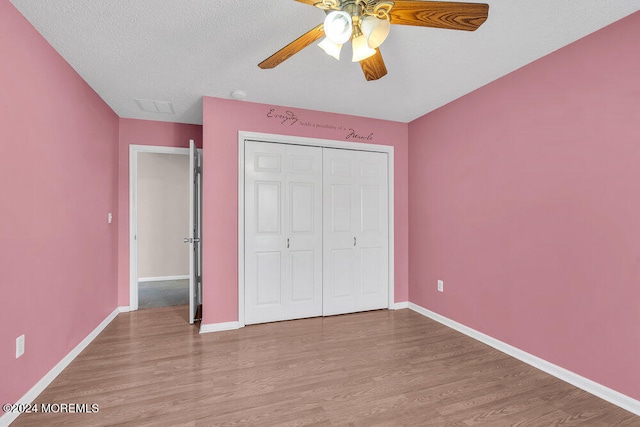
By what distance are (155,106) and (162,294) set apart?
9.44 ft

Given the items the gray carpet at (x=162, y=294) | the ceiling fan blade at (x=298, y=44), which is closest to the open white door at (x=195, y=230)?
the gray carpet at (x=162, y=294)

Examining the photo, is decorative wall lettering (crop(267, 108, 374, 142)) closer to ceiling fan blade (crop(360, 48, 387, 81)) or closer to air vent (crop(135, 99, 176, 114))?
air vent (crop(135, 99, 176, 114))

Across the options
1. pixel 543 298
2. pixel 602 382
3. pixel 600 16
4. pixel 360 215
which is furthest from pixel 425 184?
pixel 602 382

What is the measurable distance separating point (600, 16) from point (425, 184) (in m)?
2.06

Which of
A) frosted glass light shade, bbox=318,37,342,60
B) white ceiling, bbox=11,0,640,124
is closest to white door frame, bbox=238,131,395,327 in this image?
white ceiling, bbox=11,0,640,124

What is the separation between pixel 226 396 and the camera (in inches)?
78.2

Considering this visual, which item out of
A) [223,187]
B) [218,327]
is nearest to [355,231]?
[223,187]

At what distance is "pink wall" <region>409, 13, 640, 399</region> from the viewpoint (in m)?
1.89

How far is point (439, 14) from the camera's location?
53.8 inches

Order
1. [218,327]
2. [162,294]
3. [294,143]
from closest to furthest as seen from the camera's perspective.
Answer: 1. [218,327]
2. [294,143]
3. [162,294]

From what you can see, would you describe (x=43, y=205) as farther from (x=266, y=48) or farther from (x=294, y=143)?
(x=294, y=143)

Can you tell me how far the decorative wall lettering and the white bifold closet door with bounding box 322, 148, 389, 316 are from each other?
198 mm

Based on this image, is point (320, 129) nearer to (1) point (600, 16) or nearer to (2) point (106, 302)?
(1) point (600, 16)

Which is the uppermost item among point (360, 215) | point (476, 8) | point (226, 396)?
point (476, 8)
